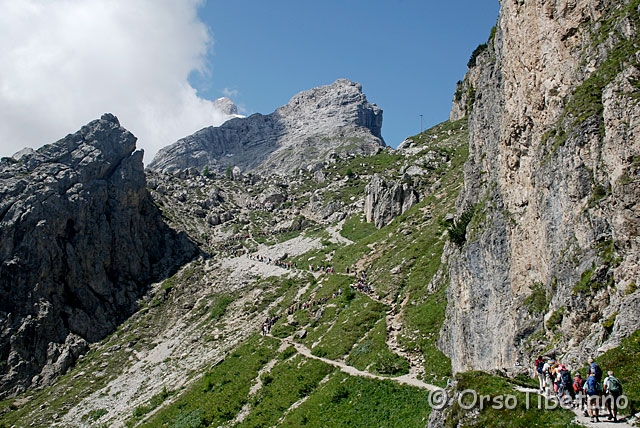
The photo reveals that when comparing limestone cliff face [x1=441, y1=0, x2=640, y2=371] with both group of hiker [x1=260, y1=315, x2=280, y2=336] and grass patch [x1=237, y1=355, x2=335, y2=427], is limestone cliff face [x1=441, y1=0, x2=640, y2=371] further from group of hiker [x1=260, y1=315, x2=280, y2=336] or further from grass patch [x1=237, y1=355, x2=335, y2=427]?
group of hiker [x1=260, y1=315, x2=280, y2=336]

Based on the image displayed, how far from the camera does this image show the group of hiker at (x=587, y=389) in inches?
496

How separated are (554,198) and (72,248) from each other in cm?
7881

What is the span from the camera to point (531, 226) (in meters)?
26.1

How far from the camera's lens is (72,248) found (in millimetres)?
79188

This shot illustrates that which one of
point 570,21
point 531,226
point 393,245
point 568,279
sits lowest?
point 568,279

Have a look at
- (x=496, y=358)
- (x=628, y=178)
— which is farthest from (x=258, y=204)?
(x=628, y=178)

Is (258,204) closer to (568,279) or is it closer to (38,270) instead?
(38,270)

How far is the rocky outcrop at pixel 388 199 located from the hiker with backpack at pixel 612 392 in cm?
5933

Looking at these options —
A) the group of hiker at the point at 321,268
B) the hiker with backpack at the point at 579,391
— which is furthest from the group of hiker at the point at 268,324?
the hiker with backpack at the point at 579,391

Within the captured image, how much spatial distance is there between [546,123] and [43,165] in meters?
87.6

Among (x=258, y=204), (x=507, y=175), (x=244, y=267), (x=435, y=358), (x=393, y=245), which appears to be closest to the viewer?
(x=507, y=175)

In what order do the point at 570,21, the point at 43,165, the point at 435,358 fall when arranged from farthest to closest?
the point at 43,165, the point at 435,358, the point at 570,21

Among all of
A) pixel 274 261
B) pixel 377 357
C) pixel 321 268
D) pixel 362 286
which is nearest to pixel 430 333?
pixel 377 357

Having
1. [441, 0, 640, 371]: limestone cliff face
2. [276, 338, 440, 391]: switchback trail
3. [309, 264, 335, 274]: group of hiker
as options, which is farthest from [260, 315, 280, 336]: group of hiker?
[441, 0, 640, 371]: limestone cliff face
